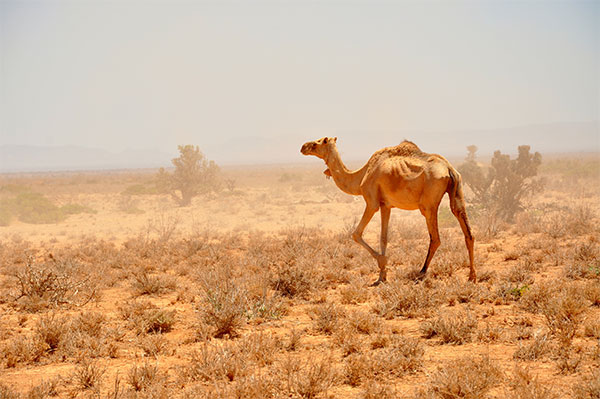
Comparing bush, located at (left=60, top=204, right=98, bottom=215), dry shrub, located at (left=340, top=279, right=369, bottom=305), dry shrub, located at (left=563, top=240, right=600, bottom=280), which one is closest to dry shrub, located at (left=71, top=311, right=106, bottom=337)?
dry shrub, located at (left=340, top=279, right=369, bottom=305)

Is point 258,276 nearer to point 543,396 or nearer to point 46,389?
point 46,389

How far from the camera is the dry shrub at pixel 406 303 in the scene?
6.44m

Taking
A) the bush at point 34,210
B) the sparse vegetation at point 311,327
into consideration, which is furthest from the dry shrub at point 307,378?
the bush at point 34,210

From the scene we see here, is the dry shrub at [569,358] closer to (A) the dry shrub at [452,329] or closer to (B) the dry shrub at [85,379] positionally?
(A) the dry shrub at [452,329]

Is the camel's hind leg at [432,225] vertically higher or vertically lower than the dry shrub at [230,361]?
higher

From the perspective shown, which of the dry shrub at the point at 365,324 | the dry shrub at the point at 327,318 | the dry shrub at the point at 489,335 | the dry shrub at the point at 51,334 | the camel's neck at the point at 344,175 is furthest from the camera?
the camel's neck at the point at 344,175

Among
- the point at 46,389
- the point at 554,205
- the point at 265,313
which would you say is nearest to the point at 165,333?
the point at 265,313

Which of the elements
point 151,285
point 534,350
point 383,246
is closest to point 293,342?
point 534,350

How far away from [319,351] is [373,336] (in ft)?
2.20

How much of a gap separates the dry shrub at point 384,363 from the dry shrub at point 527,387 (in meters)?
0.91

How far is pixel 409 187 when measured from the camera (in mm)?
8047

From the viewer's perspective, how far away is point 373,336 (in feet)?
17.7

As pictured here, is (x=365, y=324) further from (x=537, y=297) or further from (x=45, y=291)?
(x=45, y=291)

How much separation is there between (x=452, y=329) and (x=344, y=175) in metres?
4.35
